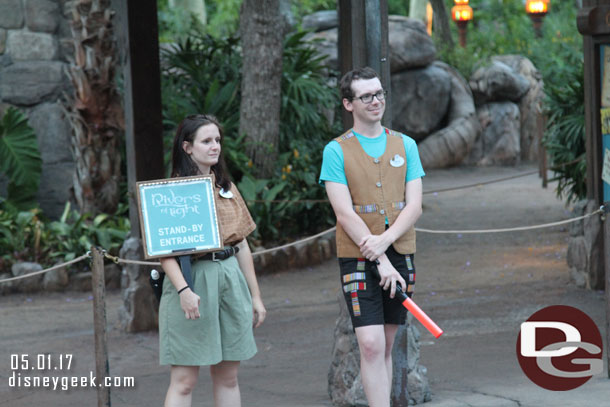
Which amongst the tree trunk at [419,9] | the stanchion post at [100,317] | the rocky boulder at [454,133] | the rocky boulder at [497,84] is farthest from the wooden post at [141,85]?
the tree trunk at [419,9]

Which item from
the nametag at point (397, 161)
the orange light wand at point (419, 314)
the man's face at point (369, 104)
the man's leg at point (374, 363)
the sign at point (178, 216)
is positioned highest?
the man's face at point (369, 104)

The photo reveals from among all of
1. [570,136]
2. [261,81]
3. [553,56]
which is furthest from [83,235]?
[553,56]

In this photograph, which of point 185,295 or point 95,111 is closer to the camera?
point 185,295

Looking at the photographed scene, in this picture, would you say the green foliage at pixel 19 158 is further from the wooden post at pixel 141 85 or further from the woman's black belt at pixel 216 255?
the woman's black belt at pixel 216 255

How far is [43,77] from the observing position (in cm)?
1035

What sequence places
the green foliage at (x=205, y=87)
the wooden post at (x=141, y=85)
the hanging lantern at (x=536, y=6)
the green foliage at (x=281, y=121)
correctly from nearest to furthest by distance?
1. the wooden post at (x=141, y=85)
2. the green foliage at (x=281, y=121)
3. the green foliage at (x=205, y=87)
4. the hanging lantern at (x=536, y=6)

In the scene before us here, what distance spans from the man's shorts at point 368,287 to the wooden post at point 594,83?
3417 mm

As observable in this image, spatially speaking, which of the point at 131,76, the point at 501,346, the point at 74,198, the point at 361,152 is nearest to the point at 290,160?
the point at 74,198

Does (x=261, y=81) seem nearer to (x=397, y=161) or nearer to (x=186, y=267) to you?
(x=397, y=161)

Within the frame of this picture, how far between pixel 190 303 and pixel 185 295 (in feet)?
0.13

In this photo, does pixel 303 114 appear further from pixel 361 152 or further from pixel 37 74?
pixel 361 152

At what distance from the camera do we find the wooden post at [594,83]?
677cm

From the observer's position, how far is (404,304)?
3.82m

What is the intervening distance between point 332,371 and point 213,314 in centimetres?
153
